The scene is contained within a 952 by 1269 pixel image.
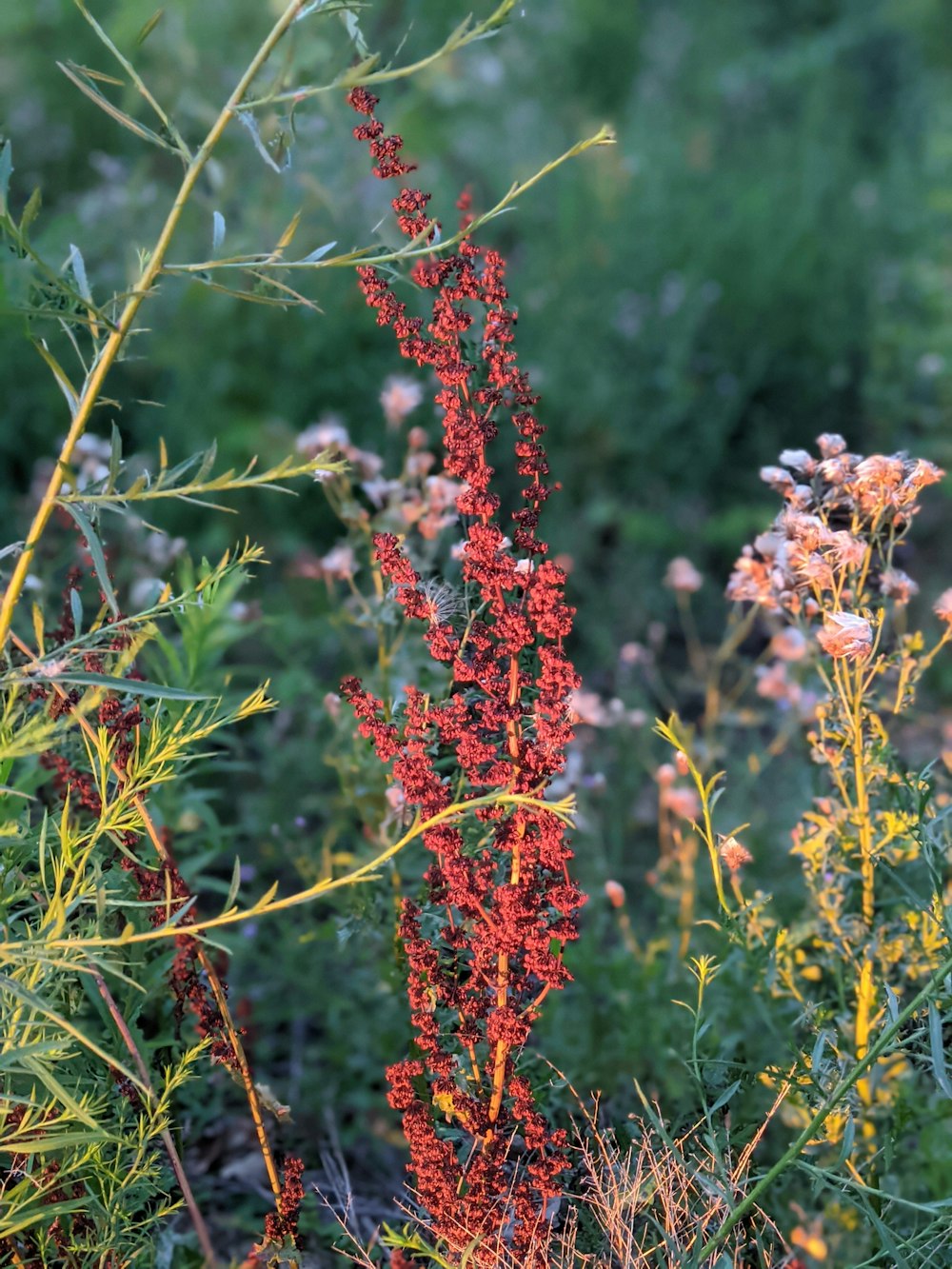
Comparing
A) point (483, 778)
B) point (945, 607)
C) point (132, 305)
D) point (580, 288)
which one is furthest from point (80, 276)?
point (580, 288)

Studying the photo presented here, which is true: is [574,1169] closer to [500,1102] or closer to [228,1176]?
[500,1102]

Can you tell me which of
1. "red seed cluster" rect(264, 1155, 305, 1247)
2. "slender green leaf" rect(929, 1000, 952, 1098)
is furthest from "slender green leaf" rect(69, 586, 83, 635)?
"slender green leaf" rect(929, 1000, 952, 1098)

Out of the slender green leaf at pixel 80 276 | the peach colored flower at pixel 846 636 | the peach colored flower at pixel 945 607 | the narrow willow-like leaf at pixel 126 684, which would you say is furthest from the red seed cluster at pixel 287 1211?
the peach colored flower at pixel 945 607

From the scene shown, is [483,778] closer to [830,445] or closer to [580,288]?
[830,445]

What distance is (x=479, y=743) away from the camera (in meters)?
1.32

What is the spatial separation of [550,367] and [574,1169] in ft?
11.2

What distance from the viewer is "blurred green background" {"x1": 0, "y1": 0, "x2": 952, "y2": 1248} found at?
103 inches

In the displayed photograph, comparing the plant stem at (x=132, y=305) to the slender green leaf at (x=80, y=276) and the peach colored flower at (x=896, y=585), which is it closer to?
the slender green leaf at (x=80, y=276)

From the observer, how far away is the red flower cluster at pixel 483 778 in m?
1.30

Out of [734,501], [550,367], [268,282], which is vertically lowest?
[734,501]

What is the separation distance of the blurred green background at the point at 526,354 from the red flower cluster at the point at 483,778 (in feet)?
2.46

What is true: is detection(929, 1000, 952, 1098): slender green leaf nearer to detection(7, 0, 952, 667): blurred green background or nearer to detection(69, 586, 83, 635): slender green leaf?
detection(69, 586, 83, 635): slender green leaf

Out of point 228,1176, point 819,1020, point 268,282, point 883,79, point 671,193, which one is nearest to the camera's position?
point 268,282

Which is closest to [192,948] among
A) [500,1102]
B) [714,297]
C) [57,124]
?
[500,1102]
